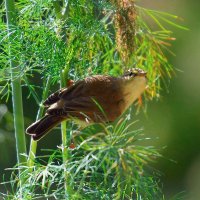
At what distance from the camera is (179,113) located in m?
4.16

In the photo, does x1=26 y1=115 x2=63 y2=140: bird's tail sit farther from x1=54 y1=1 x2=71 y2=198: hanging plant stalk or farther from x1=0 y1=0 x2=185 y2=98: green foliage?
x1=0 y1=0 x2=185 y2=98: green foliage

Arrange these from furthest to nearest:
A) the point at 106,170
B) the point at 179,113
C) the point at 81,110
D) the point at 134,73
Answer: the point at 179,113 < the point at 134,73 < the point at 81,110 < the point at 106,170

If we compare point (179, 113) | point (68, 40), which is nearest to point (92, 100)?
point (68, 40)

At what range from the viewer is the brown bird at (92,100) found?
7.75 ft

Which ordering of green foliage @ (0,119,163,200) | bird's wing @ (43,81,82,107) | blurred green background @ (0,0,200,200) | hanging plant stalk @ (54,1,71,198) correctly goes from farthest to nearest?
blurred green background @ (0,0,200,200) → bird's wing @ (43,81,82,107) → hanging plant stalk @ (54,1,71,198) → green foliage @ (0,119,163,200)

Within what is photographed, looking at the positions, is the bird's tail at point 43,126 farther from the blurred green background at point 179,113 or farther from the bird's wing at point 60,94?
the blurred green background at point 179,113

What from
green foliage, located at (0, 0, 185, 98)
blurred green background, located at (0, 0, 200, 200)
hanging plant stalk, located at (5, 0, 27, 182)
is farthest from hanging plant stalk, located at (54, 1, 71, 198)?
blurred green background, located at (0, 0, 200, 200)

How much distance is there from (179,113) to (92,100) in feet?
5.82

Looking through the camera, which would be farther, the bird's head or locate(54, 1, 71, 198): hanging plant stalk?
the bird's head

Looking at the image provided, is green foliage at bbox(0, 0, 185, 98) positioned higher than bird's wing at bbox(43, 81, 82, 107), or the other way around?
green foliage at bbox(0, 0, 185, 98)

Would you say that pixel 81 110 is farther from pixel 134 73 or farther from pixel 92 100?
pixel 134 73

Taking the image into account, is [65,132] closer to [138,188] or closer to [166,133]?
[138,188]

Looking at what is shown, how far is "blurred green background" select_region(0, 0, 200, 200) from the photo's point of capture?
4.04 meters

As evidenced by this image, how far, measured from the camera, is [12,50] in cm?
249
